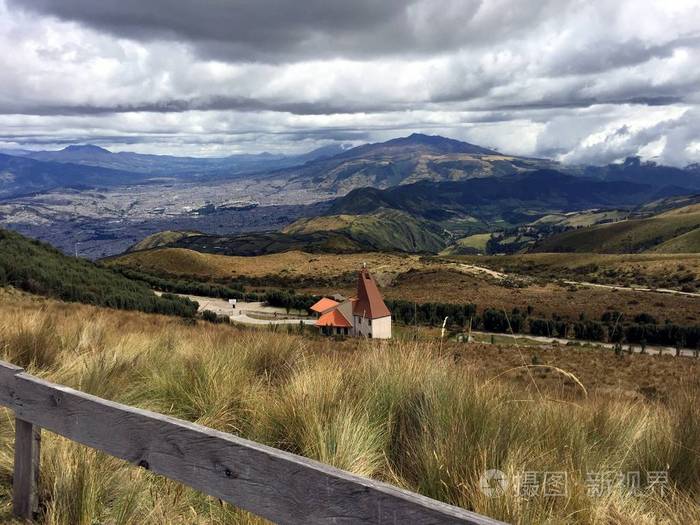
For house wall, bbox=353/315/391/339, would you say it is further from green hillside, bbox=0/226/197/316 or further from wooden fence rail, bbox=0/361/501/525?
wooden fence rail, bbox=0/361/501/525

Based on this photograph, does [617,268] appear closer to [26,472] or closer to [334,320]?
[334,320]

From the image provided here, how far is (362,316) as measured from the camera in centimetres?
4306

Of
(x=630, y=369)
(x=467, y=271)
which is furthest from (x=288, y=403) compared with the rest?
(x=467, y=271)

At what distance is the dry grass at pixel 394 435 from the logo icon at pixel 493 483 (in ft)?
0.16

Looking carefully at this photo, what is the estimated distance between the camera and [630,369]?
26.4m

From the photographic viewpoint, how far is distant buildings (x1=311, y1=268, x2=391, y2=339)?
4200 centimetres

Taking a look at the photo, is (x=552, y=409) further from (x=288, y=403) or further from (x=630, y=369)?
(x=630, y=369)

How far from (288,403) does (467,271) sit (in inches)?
3516

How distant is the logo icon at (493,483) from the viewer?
2.82 meters

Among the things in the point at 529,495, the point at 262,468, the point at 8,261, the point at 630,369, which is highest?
the point at 262,468

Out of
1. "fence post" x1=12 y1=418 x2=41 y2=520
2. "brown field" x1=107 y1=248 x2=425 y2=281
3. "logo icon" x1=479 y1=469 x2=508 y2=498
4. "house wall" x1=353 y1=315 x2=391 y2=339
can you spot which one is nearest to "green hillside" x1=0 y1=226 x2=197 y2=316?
"house wall" x1=353 y1=315 x2=391 y2=339

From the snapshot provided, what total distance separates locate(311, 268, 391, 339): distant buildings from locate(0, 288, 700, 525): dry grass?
113 ft

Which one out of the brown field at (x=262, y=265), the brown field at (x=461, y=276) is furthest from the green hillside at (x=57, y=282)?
the brown field at (x=262, y=265)

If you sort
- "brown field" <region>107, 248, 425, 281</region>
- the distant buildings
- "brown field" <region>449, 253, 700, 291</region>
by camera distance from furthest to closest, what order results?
"brown field" <region>107, 248, 425, 281</region> → "brown field" <region>449, 253, 700, 291</region> → the distant buildings
